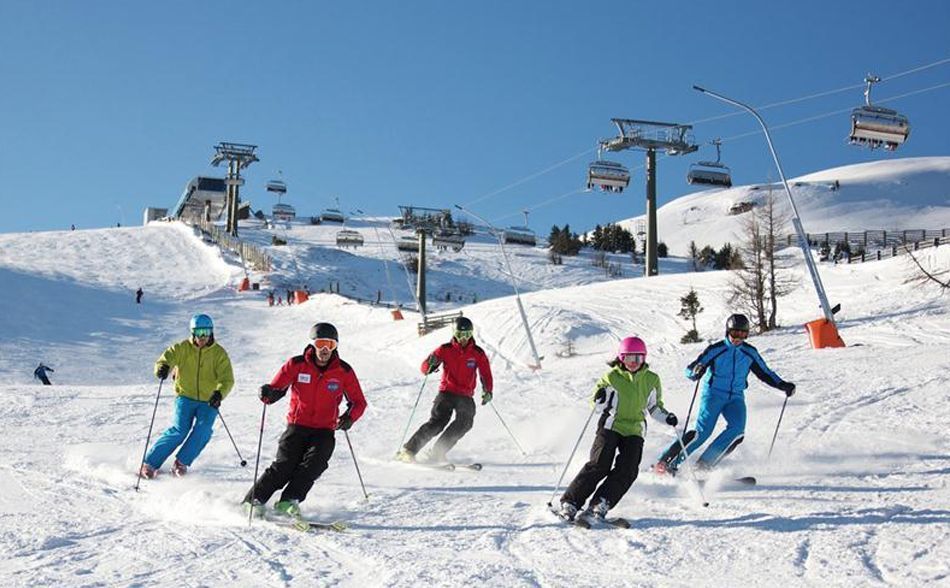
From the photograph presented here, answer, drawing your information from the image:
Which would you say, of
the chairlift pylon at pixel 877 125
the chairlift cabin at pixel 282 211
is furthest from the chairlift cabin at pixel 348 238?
the chairlift pylon at pixel 877 125

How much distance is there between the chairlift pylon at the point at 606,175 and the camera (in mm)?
36312

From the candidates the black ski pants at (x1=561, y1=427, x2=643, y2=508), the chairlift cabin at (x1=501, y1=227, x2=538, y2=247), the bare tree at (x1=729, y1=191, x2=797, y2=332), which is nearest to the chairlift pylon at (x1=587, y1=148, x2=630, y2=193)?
the bare tree at (x1=729, y1=191, x2=797, y2=332)

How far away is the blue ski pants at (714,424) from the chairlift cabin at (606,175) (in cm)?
2839

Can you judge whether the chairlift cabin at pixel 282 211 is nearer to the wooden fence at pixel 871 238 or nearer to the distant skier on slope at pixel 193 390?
the wooden fence at pixel 871 238

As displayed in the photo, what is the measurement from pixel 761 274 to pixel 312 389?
81.4ft

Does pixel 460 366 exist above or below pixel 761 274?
below

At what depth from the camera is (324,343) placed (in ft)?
23.1

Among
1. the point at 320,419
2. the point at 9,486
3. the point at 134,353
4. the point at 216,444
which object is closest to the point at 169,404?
the point at 216,444

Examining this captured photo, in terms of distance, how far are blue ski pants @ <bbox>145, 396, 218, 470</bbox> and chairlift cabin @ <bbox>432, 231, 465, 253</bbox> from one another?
34291 millimetres

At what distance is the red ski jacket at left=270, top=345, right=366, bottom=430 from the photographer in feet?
23.1

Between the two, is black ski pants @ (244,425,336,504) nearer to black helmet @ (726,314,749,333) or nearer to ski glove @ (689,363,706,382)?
ski glove @ (689,363,706,382)

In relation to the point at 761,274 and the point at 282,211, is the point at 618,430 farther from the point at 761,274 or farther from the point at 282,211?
the point at 282,211

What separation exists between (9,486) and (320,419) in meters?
3.56

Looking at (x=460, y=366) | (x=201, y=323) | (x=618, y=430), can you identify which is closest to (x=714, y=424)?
(x=618, y=430)
